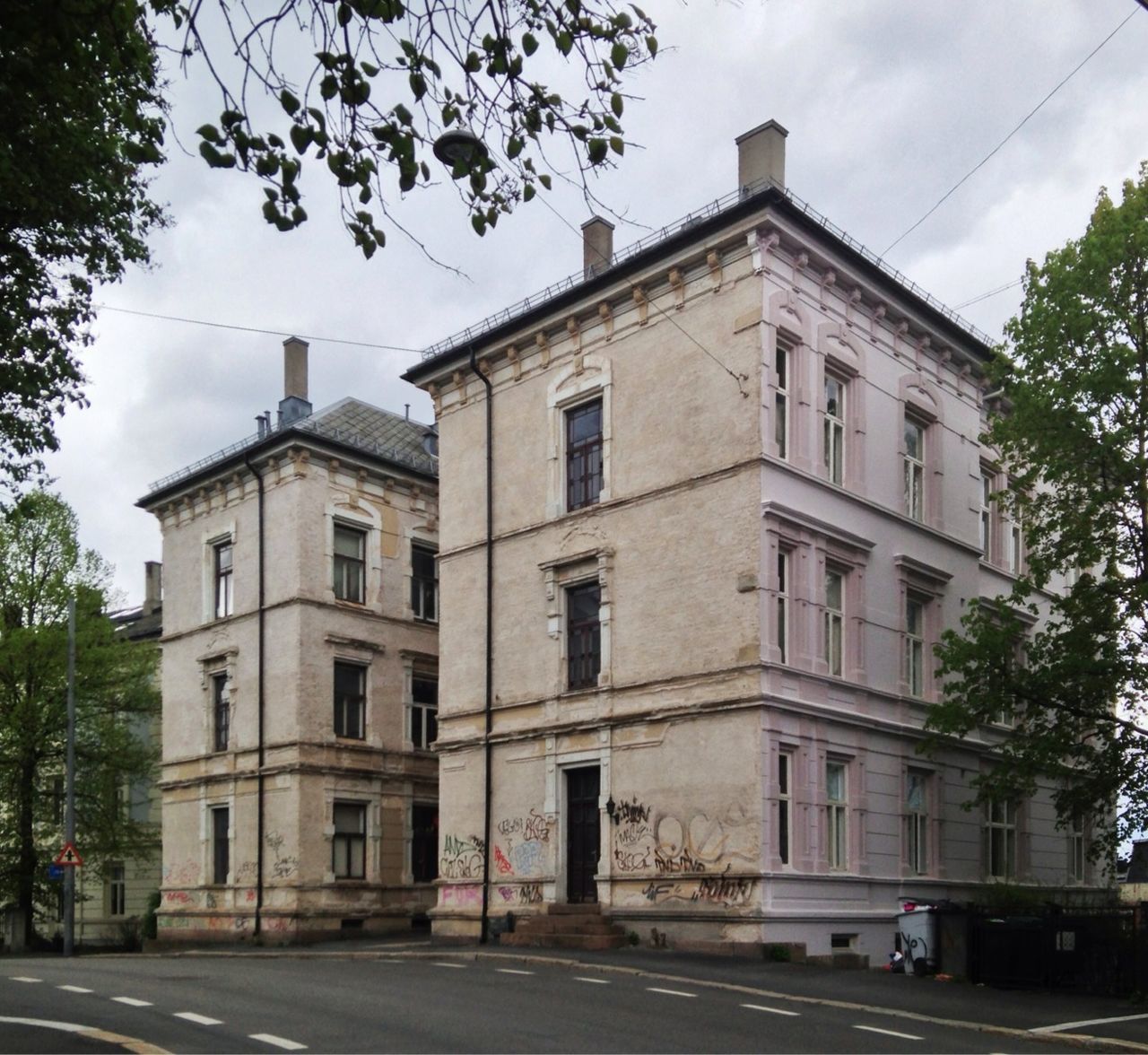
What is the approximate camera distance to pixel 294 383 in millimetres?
38469

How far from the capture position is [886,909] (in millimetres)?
25047

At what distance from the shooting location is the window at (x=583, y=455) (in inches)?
1072

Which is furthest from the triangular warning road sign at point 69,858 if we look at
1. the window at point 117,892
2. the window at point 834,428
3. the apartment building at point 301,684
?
the window at point 834,428

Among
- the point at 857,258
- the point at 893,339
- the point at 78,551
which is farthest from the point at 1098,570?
the point at 78,551

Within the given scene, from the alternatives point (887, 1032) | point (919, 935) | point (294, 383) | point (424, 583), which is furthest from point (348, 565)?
point (887, 1032)

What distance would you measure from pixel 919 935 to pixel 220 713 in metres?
20.5

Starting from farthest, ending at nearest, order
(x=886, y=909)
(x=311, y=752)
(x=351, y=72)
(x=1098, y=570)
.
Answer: (x=1098, y=570) < (x=311, y=752) < (x=886, y=909) < (x=351, y=72)

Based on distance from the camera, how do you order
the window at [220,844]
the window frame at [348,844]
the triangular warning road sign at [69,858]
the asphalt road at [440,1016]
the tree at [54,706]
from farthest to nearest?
the tree at [54,706] → the window at [220,844] → the window frame at [348,844] → the triangular warning road sign at [69,858] → the asphalt road at [440,1016]

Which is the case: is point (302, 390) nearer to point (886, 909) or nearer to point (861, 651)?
point (861, 651)

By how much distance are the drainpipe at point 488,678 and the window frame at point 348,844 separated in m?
7.31

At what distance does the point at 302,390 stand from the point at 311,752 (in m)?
10.2

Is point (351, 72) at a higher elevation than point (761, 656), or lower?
higher

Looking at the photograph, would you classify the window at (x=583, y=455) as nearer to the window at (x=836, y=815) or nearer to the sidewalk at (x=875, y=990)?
the window at (x=836, y=815)

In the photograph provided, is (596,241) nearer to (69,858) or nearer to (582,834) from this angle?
(582,834)
